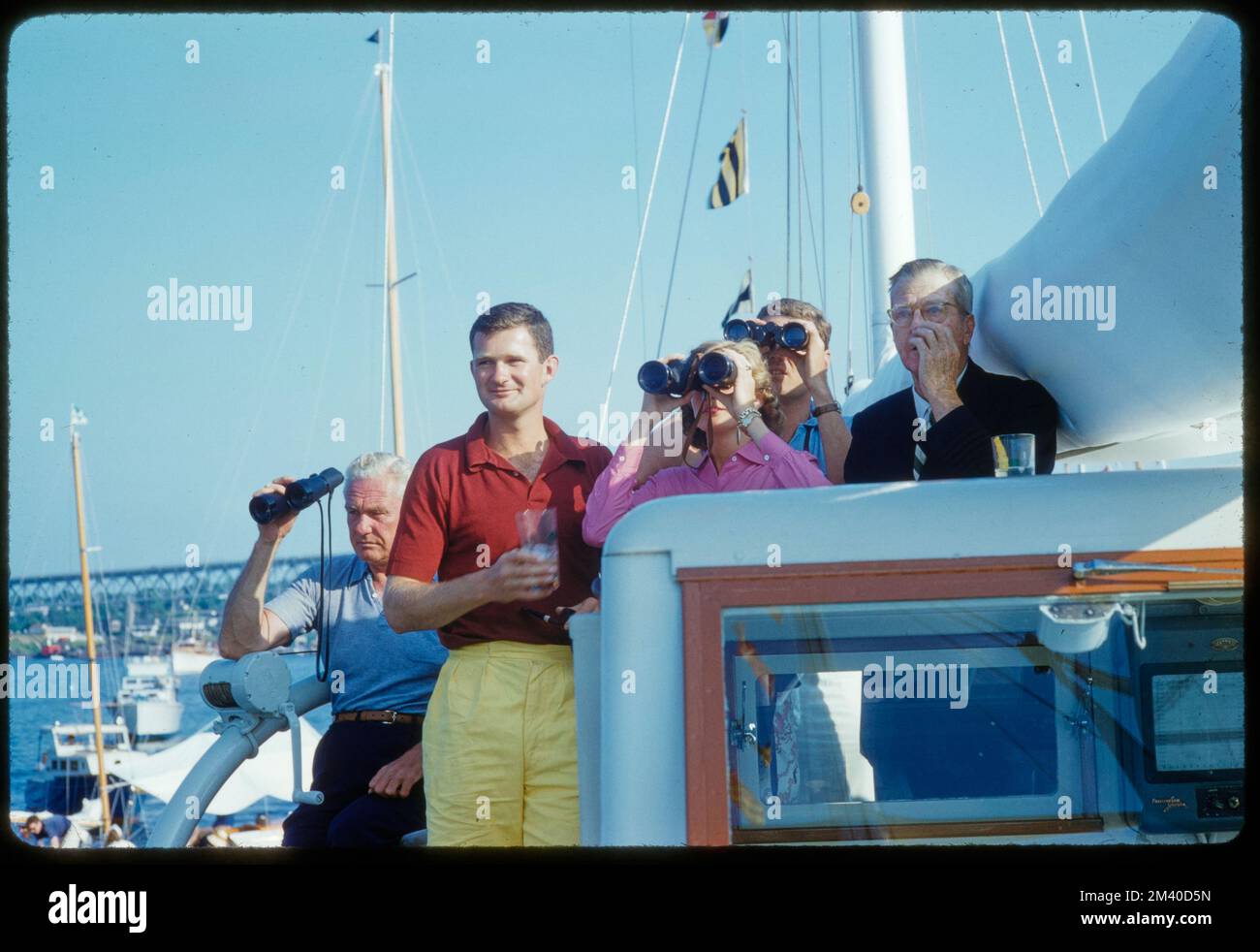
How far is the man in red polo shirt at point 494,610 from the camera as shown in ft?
8.92

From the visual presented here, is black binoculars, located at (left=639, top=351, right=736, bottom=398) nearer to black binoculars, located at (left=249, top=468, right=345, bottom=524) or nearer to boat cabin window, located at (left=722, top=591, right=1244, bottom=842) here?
boat cabin window, located at (left=722, top=591, right=1244, bottom=842)

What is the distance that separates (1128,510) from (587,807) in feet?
2.97

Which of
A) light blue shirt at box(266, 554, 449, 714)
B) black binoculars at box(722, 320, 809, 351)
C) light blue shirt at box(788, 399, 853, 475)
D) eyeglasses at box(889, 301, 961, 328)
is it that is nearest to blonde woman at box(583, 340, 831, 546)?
eyeglasses at box(889, 301, 961, 328)

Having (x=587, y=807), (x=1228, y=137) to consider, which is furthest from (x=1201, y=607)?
(x=587, y=807)

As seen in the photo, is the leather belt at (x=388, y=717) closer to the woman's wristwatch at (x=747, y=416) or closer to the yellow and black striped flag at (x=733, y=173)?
the woman's wristwatch at (x=747, y=416)

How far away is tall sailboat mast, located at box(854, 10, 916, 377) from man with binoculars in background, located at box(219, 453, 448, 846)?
2223 mm

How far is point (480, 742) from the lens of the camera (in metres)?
2.74

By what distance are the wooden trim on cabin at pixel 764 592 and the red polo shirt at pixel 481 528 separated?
80 centimetres

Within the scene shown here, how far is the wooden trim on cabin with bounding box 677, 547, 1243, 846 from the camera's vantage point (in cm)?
198

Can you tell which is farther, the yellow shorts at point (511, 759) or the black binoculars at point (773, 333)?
the black binoculars at point (773, 333)

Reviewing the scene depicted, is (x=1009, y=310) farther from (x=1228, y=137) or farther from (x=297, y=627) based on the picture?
(x=297, y=627)

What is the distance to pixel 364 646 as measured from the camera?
12.5ft

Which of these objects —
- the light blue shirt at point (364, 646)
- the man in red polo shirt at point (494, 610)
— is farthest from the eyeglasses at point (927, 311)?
the light blue shirt at point (364, 646)

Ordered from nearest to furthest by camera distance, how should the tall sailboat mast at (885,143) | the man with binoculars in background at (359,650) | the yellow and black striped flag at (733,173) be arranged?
1. the man with binoculars in background at (359,650)
2. the tall sailboat mast at (885,143)
3. the yellow and black striped flag at (733,173)
